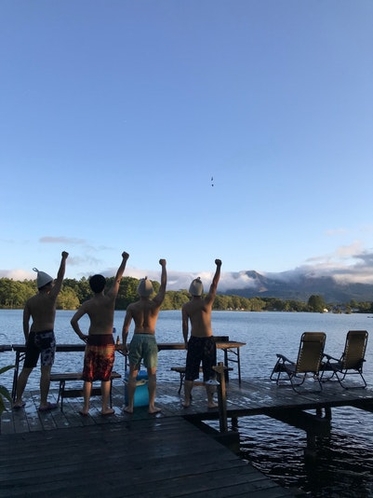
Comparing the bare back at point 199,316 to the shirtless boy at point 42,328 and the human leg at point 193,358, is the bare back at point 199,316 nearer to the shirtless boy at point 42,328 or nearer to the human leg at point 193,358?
the human leg at point 193,358

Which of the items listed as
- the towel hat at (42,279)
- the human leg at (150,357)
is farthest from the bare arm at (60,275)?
the human leg at (150,357)

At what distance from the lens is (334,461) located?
9.33 meters

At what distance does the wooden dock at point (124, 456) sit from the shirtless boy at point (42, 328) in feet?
2.05

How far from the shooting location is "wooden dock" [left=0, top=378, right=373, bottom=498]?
4137 mm

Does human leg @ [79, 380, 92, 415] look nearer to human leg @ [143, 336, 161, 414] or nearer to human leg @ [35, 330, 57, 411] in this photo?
human leg @ [35, 330, 57, 411]

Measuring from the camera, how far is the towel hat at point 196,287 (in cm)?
745

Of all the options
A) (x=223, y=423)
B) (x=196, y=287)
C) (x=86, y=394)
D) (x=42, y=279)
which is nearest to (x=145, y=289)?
(x=196, y=287)

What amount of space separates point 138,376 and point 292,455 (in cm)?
461

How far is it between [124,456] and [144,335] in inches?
84.8

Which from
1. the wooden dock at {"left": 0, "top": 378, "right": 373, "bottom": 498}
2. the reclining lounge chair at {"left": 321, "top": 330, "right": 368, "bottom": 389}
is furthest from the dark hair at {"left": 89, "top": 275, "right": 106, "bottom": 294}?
the reclining lounge chair at {"left": 321, "top": 330, "right": 368, "bottom": 389}

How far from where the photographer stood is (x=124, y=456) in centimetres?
495

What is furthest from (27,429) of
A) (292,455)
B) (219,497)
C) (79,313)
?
(292,455)

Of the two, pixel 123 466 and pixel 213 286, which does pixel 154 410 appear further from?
pixel 123 466

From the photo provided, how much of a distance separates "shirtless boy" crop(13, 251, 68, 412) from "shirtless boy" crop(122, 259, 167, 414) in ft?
3.98
